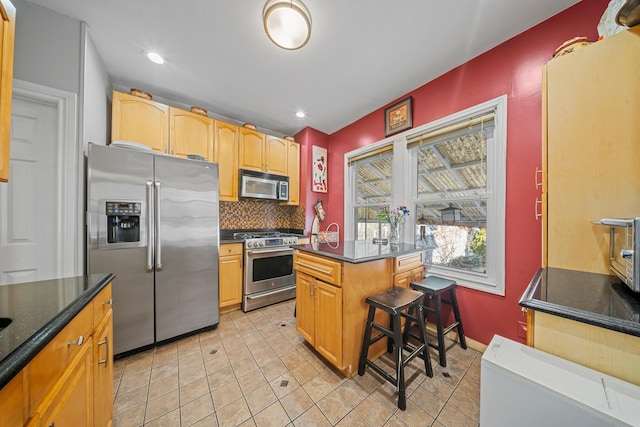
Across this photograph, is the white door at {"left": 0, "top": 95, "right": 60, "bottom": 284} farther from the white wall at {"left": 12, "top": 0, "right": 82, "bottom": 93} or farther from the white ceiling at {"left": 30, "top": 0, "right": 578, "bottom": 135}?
the white ceiling at {"left": 30, "top": 0, "right": 578, "bottom": 135}

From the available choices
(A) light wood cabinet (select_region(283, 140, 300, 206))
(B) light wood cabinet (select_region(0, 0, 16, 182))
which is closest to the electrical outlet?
(A) light wood cabinet (select_region(283, 140, 300, 206))

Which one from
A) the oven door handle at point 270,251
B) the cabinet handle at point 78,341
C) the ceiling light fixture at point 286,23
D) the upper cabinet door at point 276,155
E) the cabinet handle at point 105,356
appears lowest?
the cabinet handle at point 105,356

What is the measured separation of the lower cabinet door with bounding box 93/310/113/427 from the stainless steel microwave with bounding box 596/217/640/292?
222 centimetres

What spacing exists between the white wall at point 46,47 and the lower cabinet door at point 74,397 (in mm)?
1932

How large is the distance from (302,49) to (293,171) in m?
1.82

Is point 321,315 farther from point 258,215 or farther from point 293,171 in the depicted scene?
point 293,171

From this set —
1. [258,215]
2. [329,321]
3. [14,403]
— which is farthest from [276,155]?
[14,403]

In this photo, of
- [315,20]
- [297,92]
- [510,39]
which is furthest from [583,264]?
[297,92]

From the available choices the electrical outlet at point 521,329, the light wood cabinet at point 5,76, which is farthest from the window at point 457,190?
the light wood cabinet at point 5,76

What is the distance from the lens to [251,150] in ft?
10.2

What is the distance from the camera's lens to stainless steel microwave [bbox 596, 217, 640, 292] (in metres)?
0.81

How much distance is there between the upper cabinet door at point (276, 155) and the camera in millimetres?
3260

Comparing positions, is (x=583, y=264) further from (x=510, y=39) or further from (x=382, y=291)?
(x=510, y=39)

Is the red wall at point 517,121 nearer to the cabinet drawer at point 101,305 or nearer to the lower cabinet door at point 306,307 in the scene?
the lower cabinet door at point 306,307
